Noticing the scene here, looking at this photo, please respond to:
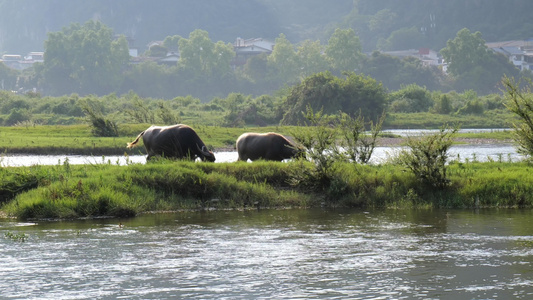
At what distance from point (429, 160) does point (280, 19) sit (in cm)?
15772

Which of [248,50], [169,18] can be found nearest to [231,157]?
[248,50]

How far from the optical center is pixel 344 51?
114m

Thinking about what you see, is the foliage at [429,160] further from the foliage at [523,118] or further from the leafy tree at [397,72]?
the leafy tree at [397,72]

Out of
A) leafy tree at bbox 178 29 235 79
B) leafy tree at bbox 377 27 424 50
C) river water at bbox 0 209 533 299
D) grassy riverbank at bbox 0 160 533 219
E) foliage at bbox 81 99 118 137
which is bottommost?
river water at bbox 0 209 533 299

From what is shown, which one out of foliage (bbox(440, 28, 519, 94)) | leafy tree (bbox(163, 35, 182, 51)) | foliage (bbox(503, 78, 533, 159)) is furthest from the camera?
leafy tree (bbox(163, 35, 182, 51))

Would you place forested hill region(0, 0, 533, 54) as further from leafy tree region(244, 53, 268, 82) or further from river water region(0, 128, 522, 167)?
river water region(0, 128, 522, 167)

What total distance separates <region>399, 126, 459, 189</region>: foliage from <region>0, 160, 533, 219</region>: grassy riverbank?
194mm

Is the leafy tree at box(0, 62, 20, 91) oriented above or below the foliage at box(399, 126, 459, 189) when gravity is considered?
above

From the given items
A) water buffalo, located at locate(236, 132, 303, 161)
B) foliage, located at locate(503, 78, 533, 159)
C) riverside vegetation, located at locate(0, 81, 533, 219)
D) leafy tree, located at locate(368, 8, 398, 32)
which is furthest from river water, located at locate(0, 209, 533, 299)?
leafy tree, located at locate(368, 8, 398, 32)

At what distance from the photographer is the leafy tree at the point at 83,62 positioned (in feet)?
379

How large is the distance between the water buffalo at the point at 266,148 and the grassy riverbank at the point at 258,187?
8.30 feet

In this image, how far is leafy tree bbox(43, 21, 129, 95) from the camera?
115 meters

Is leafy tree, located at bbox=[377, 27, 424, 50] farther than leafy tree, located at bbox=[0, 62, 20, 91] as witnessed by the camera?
Yes

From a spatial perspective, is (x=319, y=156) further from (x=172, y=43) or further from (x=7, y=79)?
(x=172, y=43)
